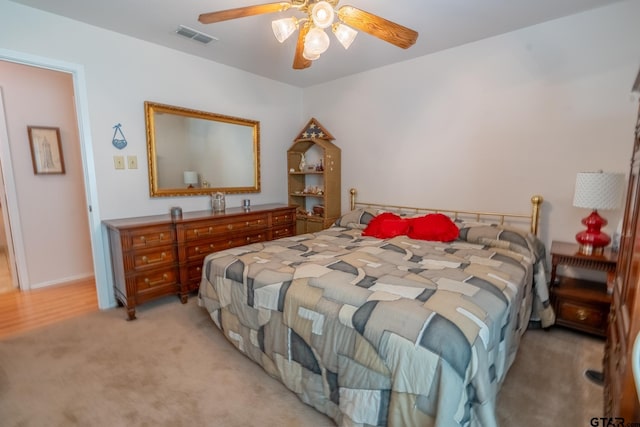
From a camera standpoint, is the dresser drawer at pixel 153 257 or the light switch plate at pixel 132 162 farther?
the light switch plate at pixel 132 162

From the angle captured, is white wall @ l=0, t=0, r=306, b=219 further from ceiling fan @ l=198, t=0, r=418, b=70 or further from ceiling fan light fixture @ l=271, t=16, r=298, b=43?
ceiling fan light fixture @ l=271, t=16, r=298, b=43

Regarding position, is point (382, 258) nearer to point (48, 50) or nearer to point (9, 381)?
point (9, 381)

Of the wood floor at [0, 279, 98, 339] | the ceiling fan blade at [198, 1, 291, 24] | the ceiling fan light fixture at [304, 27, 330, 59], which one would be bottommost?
the wood floor at [0, 279, 98, 339]

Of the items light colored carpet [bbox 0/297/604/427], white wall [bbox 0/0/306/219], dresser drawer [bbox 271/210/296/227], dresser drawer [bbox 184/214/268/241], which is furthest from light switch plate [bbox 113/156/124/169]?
dresser drawer [bbox 271/210/296/227]

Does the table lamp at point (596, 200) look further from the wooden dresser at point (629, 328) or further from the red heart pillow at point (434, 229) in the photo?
the red heart pillow at point (434, 229)

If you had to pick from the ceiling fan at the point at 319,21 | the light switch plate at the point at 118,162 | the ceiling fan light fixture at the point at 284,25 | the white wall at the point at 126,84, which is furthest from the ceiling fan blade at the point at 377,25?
the light switch plate at the point at 118,162

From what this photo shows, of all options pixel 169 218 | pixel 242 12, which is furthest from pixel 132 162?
pixel 242 12

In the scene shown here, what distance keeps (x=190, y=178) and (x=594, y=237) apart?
376cm

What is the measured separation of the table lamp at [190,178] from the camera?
3302mm

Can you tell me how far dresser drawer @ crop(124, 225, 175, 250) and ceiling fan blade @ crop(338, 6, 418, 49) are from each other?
227 cm

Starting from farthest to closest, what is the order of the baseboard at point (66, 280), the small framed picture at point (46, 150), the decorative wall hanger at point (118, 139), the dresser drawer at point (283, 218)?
the dresser drawer at point (283, 218) < the baseboard at point (66, 280) < the small framed picture at point (46, 150) < the decorative wall hanger at point (118, 139)

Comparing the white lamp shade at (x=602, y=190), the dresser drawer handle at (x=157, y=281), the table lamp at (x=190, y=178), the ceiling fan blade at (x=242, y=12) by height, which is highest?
the ceiling fan blade at (x=242, y=12)

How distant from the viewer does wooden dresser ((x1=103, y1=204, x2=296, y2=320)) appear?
2564 mm

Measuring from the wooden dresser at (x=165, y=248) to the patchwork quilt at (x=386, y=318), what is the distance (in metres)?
0.62
